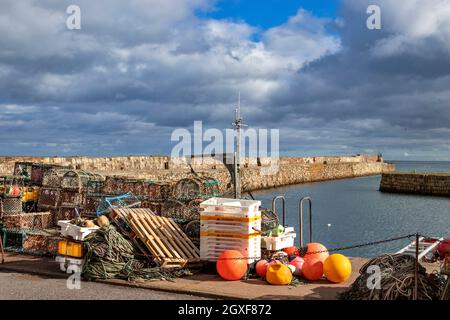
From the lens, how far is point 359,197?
167 feet

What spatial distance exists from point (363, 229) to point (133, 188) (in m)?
18.9

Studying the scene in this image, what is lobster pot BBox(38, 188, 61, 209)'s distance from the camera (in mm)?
14117

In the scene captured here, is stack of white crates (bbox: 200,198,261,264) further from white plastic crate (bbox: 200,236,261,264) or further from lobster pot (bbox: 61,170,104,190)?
lobster pot (bbox: 61,170,104,190)

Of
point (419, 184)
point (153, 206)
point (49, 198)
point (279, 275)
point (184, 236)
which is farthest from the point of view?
point (419, 184)

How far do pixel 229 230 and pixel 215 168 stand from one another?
159 ft

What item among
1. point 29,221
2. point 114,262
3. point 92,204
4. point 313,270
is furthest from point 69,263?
point 313,270

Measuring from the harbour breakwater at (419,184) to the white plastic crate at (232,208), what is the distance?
45019mm

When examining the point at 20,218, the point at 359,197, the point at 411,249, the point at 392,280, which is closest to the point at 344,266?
the point at 392,280

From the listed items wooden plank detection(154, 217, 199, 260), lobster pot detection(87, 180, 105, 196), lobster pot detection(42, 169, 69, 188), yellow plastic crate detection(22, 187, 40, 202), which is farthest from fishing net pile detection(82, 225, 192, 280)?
yellow plastic crate detection(22, 187, 40, 202)

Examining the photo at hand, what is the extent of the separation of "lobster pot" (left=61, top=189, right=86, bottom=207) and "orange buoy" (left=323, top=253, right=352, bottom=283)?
7152mm

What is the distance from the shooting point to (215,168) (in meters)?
58.8

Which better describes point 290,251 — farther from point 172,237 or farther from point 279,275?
point 172,237

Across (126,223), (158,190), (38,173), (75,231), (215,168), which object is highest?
(215,168)

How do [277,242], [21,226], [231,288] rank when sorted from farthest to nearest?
[21,226]
[277,242]
[231,288]
